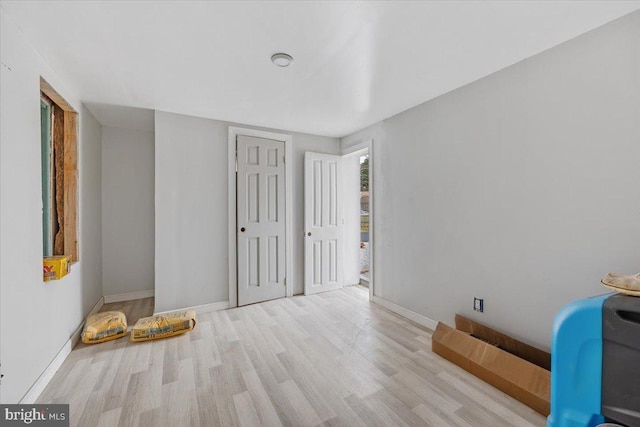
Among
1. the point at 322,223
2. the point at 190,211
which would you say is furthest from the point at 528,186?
the point at 190,211

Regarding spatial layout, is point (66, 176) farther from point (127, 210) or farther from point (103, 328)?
point (103, 328)

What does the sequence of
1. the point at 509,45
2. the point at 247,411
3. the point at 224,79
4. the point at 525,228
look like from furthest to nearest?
the point at 224,79 → the point at 525,228 → the point at 509,45 → the point at 247,411

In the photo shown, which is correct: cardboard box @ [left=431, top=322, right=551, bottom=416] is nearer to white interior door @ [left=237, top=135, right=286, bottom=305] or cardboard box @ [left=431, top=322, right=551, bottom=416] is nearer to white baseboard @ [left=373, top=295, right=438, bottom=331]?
white baseboard @ [left=373, top=295, right=438, bottom=331]

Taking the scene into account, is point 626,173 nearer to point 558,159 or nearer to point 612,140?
point 612,140

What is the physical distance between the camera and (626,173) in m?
1.54

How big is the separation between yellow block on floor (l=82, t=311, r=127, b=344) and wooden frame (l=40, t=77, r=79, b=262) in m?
0.63

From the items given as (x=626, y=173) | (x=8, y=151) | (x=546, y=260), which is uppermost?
(x=8, y=151)

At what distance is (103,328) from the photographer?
251 cm

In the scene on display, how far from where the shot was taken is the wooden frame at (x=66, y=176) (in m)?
2.42

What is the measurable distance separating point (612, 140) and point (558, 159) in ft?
0.86

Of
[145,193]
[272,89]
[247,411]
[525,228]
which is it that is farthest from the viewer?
[145,193]

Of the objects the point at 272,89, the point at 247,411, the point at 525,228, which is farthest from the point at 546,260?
the point at 272,89

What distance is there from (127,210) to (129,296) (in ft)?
3.92

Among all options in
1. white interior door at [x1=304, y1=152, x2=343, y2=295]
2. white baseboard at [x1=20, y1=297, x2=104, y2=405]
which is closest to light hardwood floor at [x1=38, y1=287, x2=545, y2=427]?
white baseboard at [x1=20, y1=297, x2=104, y2=405]
